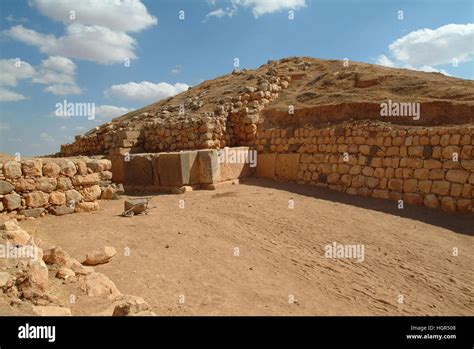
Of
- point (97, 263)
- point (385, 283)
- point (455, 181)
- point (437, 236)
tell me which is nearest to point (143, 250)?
point (97, 263)

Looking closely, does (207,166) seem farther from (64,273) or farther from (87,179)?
(64,273)

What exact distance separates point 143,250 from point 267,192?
456 cm

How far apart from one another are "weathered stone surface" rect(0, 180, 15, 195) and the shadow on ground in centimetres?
619

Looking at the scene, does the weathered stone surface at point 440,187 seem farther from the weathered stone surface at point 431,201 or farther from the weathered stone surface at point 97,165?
the weathered stone surface at point 97,165

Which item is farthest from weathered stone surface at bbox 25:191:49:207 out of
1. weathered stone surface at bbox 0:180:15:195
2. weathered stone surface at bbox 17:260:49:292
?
weathered stone surface at bbox 17:260:49:292

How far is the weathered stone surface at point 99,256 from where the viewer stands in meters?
4.59

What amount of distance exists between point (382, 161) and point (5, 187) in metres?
7.98

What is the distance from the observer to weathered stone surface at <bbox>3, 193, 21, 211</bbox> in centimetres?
605

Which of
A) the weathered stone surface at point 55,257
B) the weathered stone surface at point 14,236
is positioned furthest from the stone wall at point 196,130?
the weathered stone surface at point 55,257

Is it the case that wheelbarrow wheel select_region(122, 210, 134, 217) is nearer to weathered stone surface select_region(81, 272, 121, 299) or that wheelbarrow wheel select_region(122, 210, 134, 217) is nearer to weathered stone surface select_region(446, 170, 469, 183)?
weathered stone surface select_region(81, 272, 121, 299)

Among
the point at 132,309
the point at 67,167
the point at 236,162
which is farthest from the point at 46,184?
the point at 236,162
